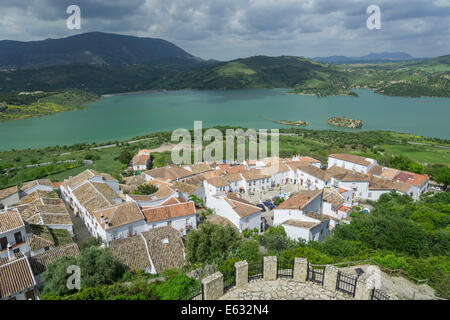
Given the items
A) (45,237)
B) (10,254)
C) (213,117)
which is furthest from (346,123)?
(10,254)

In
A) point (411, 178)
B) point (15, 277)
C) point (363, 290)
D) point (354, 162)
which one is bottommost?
point (411, 178)

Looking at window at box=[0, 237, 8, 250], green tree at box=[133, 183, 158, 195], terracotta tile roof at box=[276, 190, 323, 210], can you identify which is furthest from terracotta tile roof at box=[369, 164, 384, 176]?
window at box=[0, 237, 8, 250]

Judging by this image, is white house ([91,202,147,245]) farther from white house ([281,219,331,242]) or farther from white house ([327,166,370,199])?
white house ([327,166,370,199])

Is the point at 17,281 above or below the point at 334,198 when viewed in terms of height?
above

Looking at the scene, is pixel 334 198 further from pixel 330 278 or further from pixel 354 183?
pixel 330 278

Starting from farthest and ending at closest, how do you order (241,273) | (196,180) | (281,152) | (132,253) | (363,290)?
(281,152) → (196,180) → (132,253) → (241,273) → (363,290)

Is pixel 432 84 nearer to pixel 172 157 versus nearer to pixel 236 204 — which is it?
A: pixel 172 157
